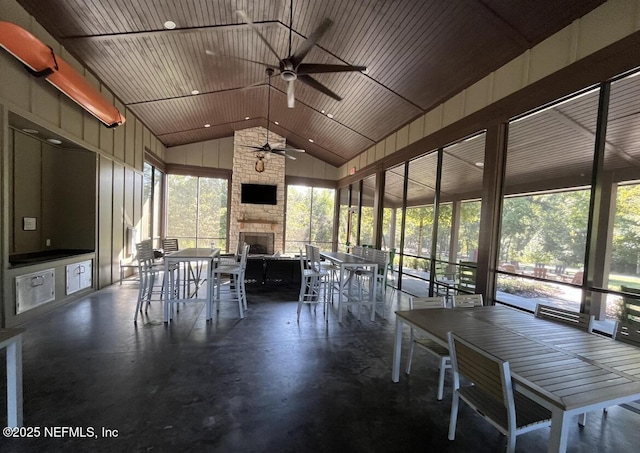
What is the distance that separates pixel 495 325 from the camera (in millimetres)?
2211

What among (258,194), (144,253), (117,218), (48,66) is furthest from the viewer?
(258,194)

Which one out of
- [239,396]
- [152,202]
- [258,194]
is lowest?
[239,396]

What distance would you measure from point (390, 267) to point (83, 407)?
522 cm

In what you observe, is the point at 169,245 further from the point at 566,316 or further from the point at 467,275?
the point at 566,316

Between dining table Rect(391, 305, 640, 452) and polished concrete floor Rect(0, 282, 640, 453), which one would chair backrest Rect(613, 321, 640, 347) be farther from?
polished concrete floor Rect(0, 282, 640, 453)

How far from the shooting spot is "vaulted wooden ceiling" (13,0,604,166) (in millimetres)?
3287

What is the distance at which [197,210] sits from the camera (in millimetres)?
9195

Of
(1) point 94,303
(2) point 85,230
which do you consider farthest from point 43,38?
(1) point 94,303

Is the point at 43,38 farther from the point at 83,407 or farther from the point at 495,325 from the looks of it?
the point at 495,325

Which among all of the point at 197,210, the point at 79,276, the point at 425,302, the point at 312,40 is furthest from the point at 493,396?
the point at 197,210

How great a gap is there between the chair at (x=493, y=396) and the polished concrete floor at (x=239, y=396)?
0.38m

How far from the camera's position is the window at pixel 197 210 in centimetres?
901

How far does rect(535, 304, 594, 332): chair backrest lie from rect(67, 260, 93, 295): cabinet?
6.35 metres

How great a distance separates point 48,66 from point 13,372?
140 inches
